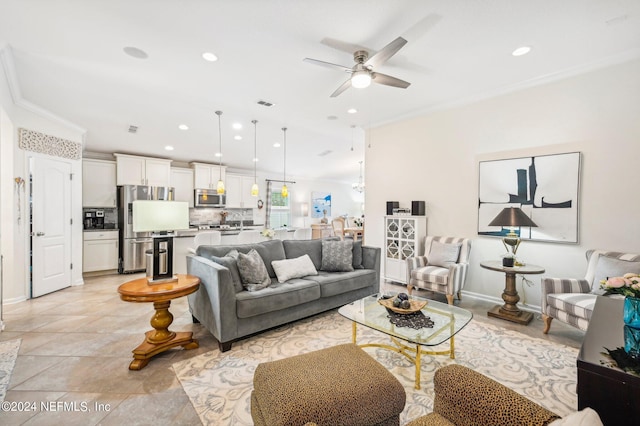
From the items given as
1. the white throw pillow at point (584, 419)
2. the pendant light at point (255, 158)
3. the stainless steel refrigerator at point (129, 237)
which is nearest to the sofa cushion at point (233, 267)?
the white throw pillow at point (584, 419)

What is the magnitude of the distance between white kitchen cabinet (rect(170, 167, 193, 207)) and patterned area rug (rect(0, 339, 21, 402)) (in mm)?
4348

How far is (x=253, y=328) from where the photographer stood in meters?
2.66

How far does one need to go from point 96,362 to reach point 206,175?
5.39 metres

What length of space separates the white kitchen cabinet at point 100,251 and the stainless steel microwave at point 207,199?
187 cm

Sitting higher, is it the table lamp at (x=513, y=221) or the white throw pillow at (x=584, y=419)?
the table lamp at (x=513, y=221)

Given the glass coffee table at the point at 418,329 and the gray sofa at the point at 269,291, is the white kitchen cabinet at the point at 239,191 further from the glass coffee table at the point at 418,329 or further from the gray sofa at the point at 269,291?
the glass coffee table at the point at 418,329

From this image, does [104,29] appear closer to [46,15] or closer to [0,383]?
[46,15]

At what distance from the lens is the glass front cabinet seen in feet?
14.5

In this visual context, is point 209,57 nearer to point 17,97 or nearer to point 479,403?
point 17,97

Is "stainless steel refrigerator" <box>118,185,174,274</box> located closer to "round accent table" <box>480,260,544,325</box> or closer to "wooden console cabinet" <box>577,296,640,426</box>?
"round accent table" <box>480,260,544,325</box>

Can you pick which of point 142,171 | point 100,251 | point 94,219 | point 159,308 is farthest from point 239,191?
point 159,308

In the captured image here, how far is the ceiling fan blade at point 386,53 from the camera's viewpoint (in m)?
Result: 2.15

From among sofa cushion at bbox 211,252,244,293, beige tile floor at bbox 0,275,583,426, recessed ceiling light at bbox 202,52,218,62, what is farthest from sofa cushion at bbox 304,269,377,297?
recessed ceiling light at bbox 202,52,218,62

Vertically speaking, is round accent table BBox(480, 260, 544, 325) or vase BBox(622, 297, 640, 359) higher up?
vase BBox(622, 297, 640, 359)
